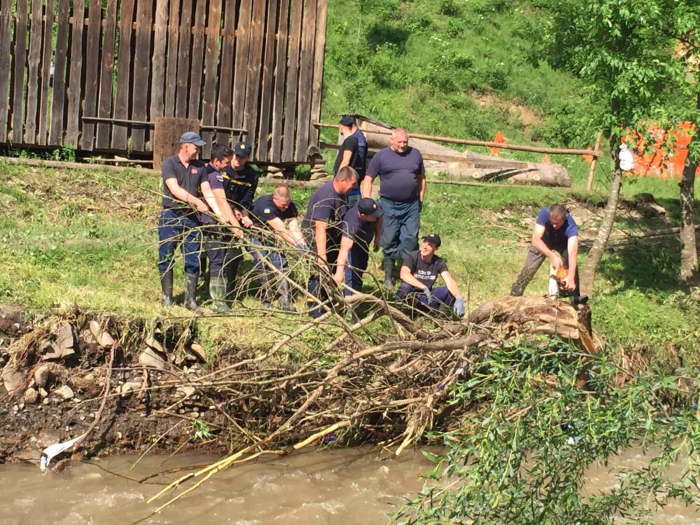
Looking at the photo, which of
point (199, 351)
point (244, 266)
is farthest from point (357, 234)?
point (199, 351)

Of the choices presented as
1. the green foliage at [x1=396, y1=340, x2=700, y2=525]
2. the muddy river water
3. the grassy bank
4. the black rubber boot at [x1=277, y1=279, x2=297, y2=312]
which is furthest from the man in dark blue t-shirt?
the green foliage at [x1=396, y1=340, x2=700, y2=525]

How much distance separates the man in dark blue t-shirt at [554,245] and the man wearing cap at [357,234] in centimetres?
172

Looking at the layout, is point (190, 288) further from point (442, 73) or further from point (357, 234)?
point (442, 73)

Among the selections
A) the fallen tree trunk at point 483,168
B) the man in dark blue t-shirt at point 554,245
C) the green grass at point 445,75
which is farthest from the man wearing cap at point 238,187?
the green grass at point 445,75

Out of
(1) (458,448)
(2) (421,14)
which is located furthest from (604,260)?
(2) (421,14)

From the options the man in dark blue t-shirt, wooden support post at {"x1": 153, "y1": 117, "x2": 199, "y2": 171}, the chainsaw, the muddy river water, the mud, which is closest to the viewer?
the muddy river water

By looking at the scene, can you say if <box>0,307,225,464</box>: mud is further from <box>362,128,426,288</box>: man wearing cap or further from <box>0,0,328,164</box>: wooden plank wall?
<box>0,0,328,164</box>: wooden plank wall

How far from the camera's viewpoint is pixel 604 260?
12.4 m

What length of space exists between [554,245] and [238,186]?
3.37 m

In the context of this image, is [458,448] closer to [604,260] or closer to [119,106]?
[604,260]

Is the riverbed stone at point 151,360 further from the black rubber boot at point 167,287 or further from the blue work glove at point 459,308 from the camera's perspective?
the blue work glove at point 459,308

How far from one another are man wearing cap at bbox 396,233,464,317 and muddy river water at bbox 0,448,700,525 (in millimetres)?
1639

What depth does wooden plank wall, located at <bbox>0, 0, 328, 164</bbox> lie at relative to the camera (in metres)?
12.2

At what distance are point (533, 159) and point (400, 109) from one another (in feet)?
9.75
